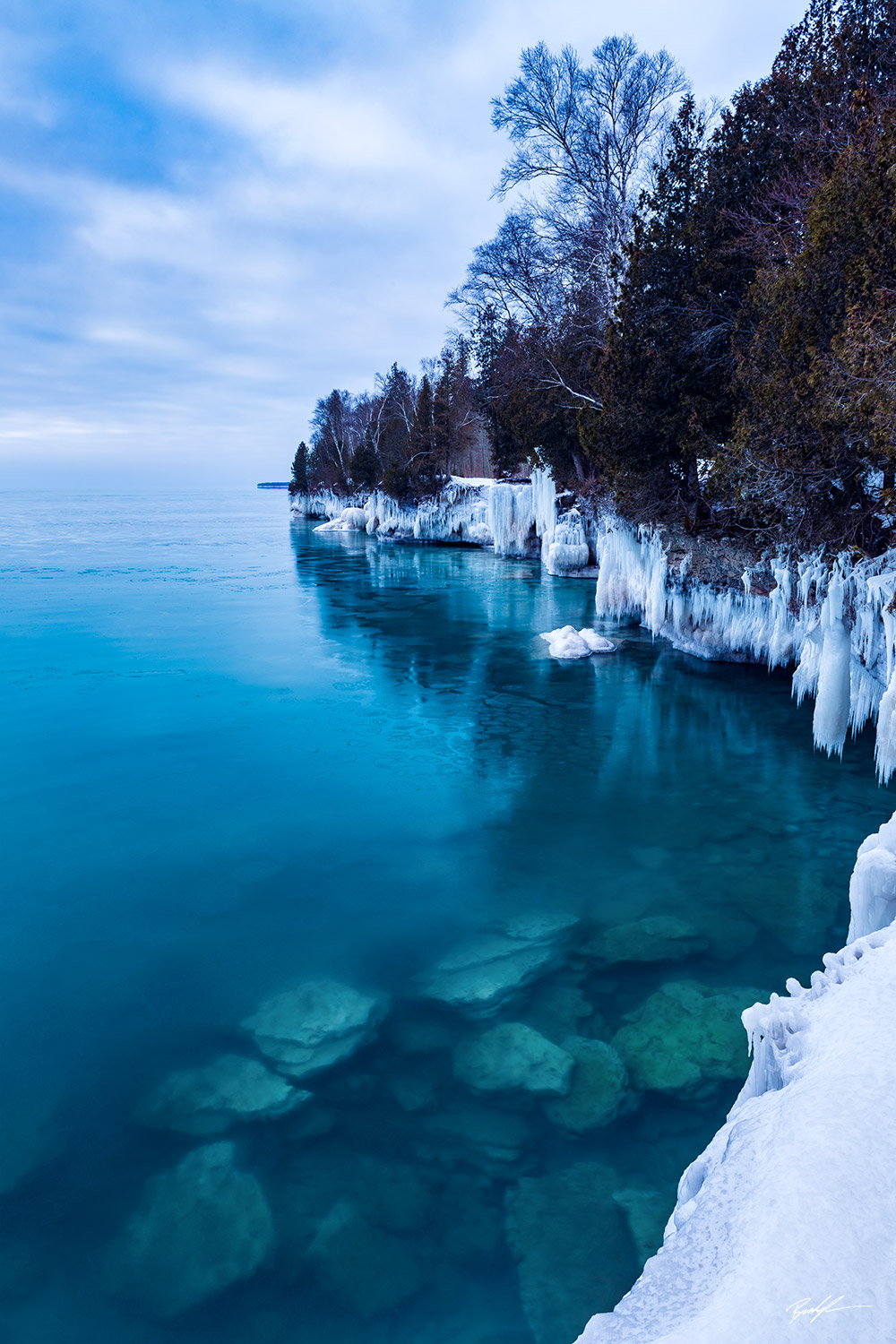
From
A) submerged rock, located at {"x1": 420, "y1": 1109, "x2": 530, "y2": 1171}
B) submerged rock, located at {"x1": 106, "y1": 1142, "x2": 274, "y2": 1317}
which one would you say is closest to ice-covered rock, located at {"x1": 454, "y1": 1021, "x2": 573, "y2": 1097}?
submerged rock, located at {"x1": 420, "y1": 1109, "x2": 530, "y2": 1171}

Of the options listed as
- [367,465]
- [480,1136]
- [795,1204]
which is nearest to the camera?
[795,1204]

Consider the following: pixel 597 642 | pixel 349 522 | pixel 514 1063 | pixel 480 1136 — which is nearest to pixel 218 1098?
pixel 480 1136

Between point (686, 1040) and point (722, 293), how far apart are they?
472 inches

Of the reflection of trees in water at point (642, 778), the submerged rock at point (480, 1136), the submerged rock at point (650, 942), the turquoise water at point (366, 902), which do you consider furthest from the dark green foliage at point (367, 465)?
the submerged rock at point (480, 1136)

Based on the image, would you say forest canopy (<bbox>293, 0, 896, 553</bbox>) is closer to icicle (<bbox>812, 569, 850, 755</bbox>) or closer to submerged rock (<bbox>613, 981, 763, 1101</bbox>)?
icicle (<bbox>812, 569, 850, 755</bbox>)

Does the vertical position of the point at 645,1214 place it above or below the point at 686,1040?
below

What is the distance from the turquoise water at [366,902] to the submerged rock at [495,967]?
137 mm

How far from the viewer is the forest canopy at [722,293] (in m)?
7.71

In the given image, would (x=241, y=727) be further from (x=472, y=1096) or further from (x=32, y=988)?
(x=472, y=1096)

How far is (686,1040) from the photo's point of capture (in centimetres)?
457

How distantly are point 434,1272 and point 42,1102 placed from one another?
8.54ft

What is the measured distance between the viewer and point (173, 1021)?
16.4ft

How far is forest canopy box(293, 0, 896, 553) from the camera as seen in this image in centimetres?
771
